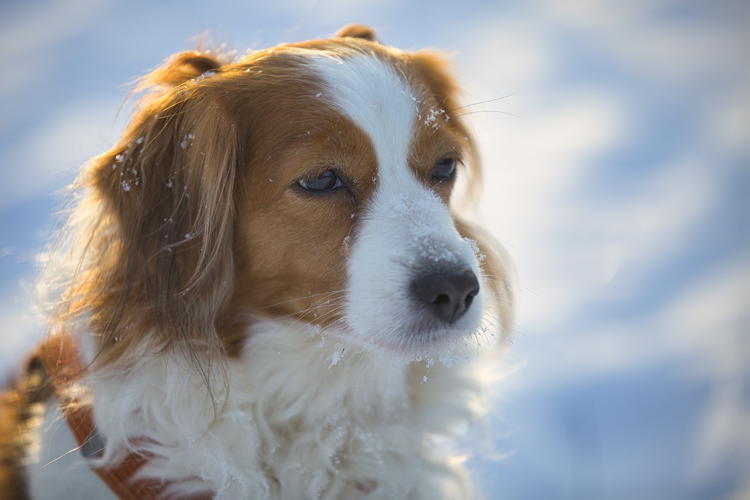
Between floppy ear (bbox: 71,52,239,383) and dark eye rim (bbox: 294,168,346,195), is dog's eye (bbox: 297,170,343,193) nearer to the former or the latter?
dark eye rim (bbox: 294,168,346,195)

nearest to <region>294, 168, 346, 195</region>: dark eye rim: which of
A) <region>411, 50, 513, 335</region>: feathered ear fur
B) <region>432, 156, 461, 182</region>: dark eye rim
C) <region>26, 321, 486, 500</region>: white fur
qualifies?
<region>432, 156, 461, 182</region>: dark eye rim

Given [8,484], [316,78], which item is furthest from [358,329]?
[8,484]

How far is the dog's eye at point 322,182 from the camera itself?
1.83 m

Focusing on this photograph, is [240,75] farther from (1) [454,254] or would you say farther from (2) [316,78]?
(1) [454,254]

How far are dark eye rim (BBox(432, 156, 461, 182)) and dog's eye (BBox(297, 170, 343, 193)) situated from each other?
0.39m

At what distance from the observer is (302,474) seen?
1.94 m

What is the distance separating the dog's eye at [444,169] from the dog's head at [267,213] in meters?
0.05

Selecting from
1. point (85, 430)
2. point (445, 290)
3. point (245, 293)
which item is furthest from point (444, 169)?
point (85, 430)

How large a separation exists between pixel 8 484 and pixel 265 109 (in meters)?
1.55

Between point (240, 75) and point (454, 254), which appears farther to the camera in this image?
point (240, 75)

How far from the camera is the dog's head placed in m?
1.79

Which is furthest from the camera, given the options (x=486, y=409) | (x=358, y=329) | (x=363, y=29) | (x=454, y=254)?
(x=363, y=29)

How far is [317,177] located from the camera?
1833 millimetres

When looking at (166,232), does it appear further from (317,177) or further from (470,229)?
(470,229)
